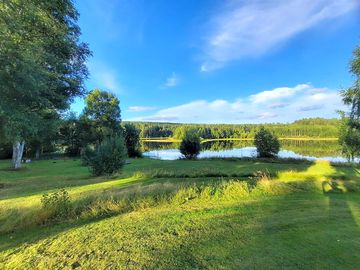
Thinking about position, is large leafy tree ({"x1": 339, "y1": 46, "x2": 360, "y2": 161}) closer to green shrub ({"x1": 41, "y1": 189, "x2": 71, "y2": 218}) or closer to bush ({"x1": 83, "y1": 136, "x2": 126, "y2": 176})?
bush ({"x1": 83, "y1": 136, "x2": 126, "y2": 176})

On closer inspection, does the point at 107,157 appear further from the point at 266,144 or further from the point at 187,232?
the point at 266,144

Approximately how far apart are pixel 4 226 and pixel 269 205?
519 cm

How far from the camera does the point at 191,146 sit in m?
35.6

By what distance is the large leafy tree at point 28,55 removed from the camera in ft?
16.3

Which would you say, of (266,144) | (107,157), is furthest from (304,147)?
(107,157)

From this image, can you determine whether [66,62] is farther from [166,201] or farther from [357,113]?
[357,113]

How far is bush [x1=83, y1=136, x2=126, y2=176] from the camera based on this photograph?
52.2 ft

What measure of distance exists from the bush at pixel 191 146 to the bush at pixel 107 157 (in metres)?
19.6

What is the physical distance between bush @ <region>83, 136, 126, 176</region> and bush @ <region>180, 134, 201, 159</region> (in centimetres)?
1961

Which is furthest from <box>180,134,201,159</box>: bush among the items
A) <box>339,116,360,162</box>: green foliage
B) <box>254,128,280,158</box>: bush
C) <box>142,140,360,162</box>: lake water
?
<box>339,116,360,162</box>: green foliage

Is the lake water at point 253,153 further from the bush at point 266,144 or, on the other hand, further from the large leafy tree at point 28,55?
the large leafy tree at point 28,55

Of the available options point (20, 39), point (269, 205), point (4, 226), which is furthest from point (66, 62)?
point (269, 205)

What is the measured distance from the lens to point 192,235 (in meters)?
4.04

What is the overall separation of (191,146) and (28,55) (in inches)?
1218
